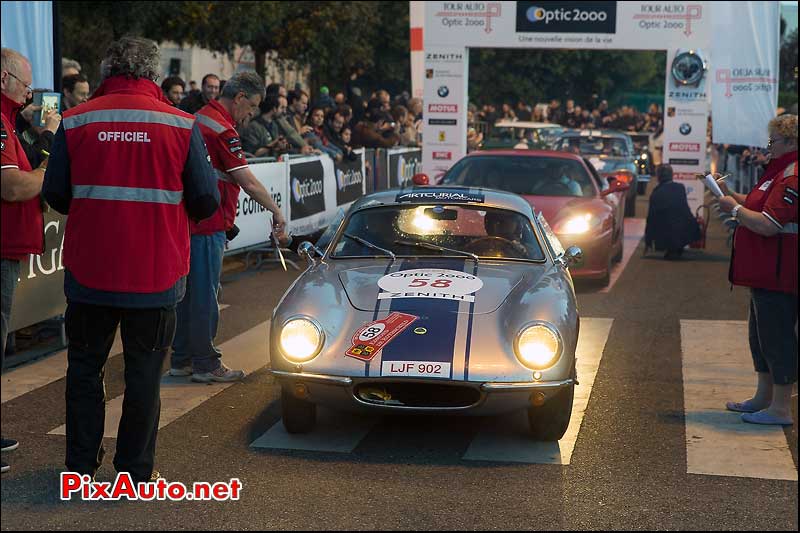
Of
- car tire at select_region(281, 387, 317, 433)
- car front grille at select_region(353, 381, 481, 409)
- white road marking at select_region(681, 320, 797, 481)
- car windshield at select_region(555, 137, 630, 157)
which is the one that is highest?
car windshield at select_region(555, 137, 630, 157)

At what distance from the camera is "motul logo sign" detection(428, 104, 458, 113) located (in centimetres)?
2183

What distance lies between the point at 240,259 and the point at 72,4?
11659 millimetres

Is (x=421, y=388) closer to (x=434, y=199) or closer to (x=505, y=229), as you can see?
(x=505, y=229)

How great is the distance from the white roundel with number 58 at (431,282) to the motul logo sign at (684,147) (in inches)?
553

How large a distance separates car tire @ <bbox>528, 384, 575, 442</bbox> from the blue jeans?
8.14 ft

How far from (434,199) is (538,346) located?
1.91m

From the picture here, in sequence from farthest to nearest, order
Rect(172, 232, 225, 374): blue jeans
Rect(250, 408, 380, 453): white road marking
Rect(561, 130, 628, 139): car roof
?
Rect(561, 130, 628, 139): car roof
Rect(172, 232, 225, 374): blue jeans
Rect(250, 408, 380, 453): white road marking

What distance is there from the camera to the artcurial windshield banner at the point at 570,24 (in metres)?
20.0

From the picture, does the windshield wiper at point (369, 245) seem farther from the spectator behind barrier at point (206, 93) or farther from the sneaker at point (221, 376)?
the spectator behind barrier at point (206, 93)

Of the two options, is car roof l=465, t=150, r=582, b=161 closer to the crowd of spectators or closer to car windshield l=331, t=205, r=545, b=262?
the crowd of spectators

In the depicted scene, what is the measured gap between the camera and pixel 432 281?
7074mm

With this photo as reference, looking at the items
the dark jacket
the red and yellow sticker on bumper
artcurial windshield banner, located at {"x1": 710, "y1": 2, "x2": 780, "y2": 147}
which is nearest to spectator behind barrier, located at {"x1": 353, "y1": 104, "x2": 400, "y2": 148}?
artcurial windshield banner, located at {"x1": 710, "y1": 2, "x2": 780, "y2": 147}

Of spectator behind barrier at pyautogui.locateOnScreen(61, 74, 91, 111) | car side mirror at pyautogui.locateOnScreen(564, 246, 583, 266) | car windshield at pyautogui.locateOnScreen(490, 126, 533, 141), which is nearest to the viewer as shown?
car side mirror at pyautogui.locateOnScreen(564, 246, 583, 266)

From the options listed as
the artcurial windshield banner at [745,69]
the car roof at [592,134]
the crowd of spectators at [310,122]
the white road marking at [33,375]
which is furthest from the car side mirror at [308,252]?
the car roof at [592,134]
